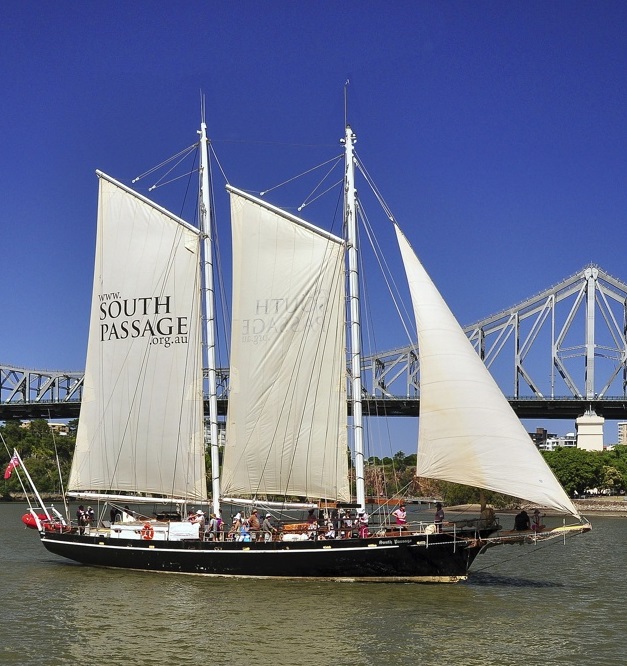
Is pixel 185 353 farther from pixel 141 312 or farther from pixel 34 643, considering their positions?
pixel 34 643

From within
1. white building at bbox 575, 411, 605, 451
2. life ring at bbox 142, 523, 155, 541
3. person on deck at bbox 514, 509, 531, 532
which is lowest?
life ring at bbox 142, 523, 155, 541

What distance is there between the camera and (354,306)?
3597 centimetres

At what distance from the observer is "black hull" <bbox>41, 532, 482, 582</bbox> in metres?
33.0

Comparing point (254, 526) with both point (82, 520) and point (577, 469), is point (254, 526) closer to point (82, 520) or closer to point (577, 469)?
point (82, 520)

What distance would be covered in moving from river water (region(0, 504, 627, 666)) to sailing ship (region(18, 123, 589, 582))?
1189 millimetres

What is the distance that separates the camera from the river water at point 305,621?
2389 centimetres

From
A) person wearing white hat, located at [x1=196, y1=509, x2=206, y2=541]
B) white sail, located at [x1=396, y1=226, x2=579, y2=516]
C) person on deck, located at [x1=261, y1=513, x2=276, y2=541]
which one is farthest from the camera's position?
person wearing white hat, located at [x1=196, y1=509, x2=206, y2=541]

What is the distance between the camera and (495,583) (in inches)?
1406

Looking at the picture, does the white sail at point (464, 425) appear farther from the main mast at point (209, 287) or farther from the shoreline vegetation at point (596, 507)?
the shoreline vegetation at point (596, 507)

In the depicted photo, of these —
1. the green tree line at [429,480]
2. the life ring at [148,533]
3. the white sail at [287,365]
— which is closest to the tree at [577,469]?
the green tree line at [429,480]

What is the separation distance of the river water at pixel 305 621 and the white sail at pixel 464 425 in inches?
143

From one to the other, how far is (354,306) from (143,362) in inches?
376

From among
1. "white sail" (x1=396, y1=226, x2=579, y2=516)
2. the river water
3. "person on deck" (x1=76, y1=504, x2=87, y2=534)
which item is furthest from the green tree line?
"white sail" (x1=396, y1=226, x2=579, y2=516)

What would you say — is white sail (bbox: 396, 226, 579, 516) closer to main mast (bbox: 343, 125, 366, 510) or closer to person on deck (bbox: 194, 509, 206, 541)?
main mast (bbox: 343, 125, 366, 510)
